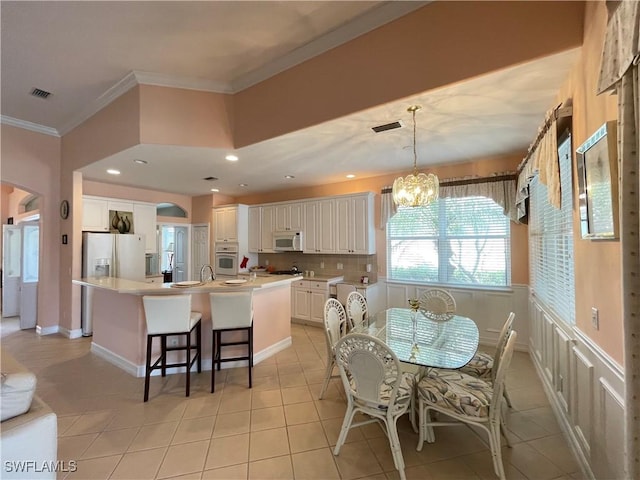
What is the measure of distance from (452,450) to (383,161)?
134 inches

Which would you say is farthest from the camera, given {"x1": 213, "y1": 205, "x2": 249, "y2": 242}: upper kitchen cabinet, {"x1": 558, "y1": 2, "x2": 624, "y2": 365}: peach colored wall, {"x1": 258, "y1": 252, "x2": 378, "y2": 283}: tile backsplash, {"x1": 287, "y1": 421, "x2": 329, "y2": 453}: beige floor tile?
{"x1": 213, "y1": 205, "x2": 249, "y2": 242}: upper kitchen cabinet

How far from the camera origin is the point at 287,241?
5.61 meters

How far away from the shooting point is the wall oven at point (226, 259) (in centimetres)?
607

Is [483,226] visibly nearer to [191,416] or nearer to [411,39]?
[411,39]

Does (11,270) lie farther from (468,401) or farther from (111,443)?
(468,401)

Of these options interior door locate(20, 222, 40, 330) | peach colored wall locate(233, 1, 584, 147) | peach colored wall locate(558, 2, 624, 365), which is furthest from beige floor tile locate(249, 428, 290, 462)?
interior door locate(20, 222, 40, 330)

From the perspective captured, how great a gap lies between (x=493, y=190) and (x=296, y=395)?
367 cm

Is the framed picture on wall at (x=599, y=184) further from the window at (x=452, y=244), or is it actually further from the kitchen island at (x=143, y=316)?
the kitchen island at (x=143, y=316)

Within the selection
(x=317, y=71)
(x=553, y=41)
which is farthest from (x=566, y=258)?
(x=317, y=71)

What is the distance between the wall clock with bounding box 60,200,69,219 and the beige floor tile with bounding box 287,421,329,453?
4.82 meters

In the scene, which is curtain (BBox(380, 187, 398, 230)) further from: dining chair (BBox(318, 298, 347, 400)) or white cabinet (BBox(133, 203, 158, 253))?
→ white cabinet (BBox(133, 203, 158, 253))

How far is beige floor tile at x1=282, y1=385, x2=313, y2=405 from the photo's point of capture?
269cm

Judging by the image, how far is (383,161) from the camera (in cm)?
413

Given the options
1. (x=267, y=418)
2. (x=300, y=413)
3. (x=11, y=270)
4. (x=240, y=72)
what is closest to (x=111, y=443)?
(x=267, y=418)
